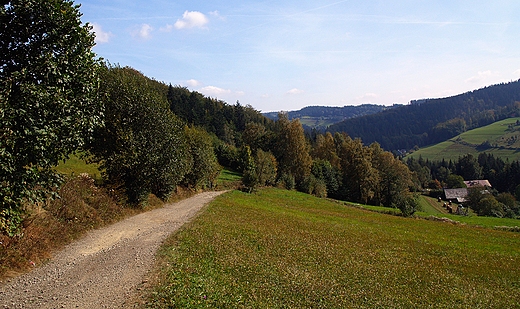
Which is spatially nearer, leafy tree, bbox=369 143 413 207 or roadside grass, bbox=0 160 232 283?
roadside grass, bbox=0 160 232 283

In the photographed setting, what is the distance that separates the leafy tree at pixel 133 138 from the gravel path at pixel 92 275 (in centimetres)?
707

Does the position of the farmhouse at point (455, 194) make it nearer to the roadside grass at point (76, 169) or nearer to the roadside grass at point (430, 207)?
the roadside grass at point (430, 207)

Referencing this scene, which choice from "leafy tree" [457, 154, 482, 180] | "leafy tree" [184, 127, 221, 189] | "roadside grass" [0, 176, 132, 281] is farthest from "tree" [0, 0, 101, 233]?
"leafy tree" [457, 154, 482, 180]

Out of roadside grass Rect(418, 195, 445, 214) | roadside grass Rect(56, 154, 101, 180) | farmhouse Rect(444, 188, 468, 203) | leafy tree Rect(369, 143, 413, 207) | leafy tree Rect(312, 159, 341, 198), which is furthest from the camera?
farmhouse Rect(444, 188, 468, 203)

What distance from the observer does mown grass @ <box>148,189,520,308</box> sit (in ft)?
31.9

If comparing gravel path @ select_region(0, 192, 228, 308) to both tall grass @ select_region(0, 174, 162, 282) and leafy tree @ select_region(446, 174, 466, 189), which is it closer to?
tall grass @ select_region(0, 174, 162, 282)

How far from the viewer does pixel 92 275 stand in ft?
33.6

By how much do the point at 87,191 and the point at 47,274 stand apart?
9215 millimetres

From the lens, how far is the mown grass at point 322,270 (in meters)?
9.73

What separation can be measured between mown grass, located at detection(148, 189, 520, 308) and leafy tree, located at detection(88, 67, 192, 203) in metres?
6.75

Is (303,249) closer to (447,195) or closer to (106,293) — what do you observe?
(106,293)

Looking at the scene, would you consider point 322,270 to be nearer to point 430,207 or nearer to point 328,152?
point 328,152

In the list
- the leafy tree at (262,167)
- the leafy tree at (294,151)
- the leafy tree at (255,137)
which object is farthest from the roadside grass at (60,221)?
the leafy tree at (255,137)

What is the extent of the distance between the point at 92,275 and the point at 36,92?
7.21 meters
